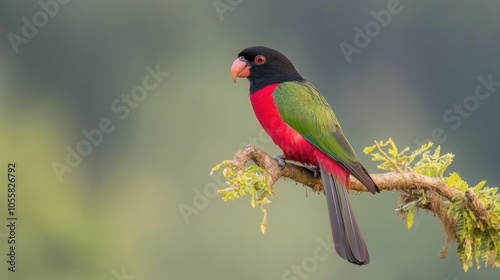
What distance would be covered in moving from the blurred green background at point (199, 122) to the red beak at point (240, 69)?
18.4 metres

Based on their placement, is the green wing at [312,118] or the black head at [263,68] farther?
the black head at [263,68]

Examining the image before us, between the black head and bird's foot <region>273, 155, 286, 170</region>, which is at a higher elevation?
the black head

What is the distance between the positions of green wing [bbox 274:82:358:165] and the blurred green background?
18728 millimetres

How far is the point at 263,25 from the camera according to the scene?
51531 mm

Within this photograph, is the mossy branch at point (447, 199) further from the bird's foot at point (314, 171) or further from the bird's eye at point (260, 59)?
the bird's eye at point (260, 59)

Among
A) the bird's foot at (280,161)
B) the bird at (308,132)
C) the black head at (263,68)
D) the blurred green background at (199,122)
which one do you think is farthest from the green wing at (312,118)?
the blurred green background at (199,122)

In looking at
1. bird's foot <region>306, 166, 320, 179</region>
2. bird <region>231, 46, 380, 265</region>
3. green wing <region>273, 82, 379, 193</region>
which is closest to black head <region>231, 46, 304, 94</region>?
bird <region>231, 46, 380, 265</region>

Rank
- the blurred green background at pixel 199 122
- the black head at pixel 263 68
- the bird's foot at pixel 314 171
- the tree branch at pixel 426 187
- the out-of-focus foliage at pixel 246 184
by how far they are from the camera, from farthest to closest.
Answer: the blurred green background at pixel 199 122 < the black head at pixel 263 68 < the bird's foot at pixel 314 171 < the tree branch at pixel 426 187 < the out-of-focus foliage at pixel 246 184

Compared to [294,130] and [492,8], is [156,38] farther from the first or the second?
[294,130]

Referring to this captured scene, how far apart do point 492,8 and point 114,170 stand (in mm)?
20740

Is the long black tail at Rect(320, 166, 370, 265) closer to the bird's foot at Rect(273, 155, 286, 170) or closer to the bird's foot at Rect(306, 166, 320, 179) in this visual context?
the bird's foot at Rect(306, 166, 320, 179)

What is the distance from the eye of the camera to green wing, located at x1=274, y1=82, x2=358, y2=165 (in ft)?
13.4

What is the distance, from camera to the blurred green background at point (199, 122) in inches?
1323

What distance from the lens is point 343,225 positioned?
3.69 m
